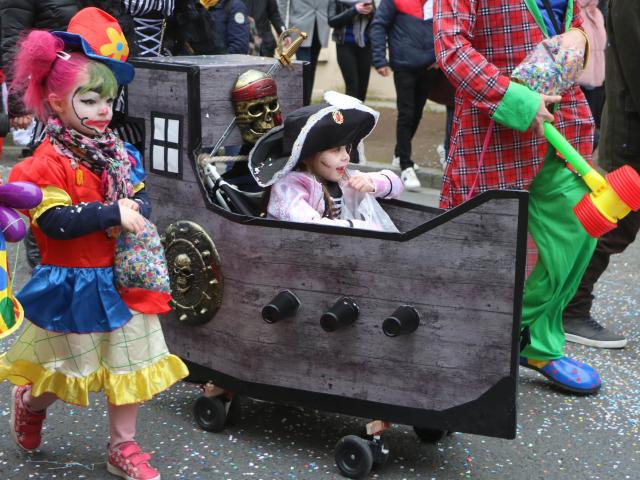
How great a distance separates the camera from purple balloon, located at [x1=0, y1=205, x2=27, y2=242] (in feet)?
8.64

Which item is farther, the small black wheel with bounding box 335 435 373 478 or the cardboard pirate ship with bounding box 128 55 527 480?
the small black wheel with bounding box 335 435 373 478

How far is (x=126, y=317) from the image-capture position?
3.05 metres

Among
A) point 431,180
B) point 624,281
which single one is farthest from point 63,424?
point 431,180

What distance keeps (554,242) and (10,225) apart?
Result: 6.64 feet

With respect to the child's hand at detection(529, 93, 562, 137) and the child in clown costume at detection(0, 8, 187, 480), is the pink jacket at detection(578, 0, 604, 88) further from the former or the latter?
the child in clown costume at detection(0, 8, 187, 480)

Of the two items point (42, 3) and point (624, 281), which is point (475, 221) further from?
point (624, 281)

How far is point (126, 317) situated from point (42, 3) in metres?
2.27

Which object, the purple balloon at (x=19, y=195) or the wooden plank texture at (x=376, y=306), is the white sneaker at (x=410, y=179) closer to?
the wooden plank texture at (x=376, y=306)

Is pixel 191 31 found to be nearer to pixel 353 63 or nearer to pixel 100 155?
pixel 100 155

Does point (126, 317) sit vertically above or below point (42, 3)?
below

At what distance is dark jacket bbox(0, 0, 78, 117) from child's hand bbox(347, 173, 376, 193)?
1.94m

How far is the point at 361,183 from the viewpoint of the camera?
3.46 metres

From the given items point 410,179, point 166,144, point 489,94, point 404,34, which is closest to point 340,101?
point 489,94

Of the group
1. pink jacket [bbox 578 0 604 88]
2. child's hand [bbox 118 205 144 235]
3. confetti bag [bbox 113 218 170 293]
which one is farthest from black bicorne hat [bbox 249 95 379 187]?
pink jacket [bbox 578 0 604 88]
